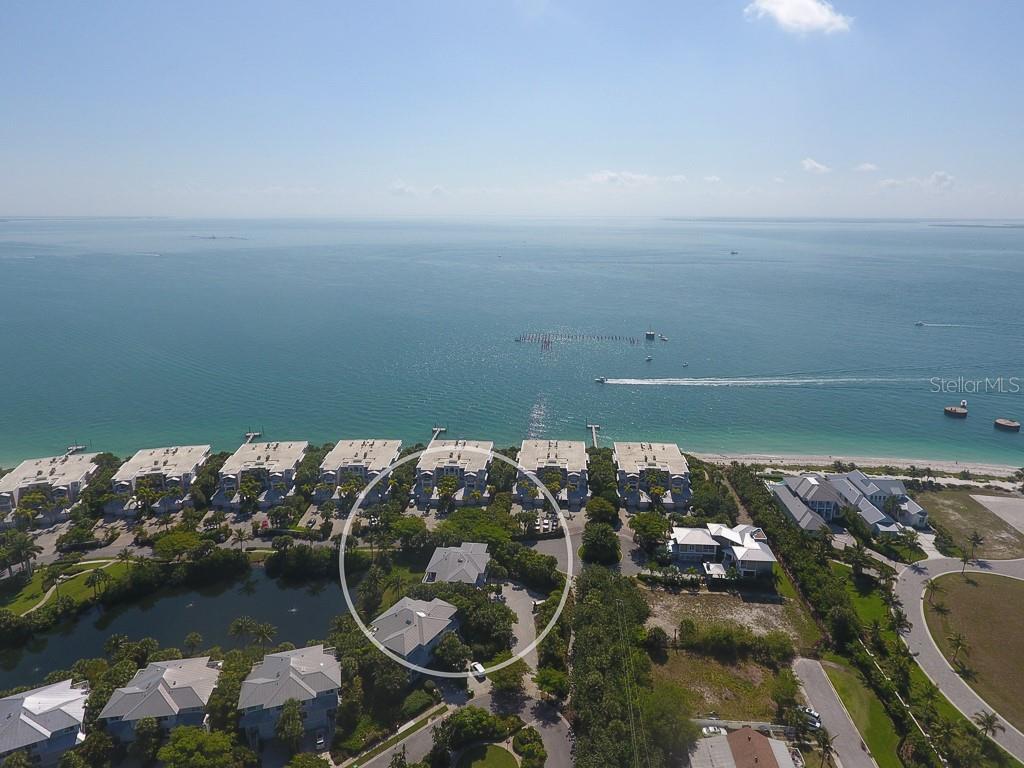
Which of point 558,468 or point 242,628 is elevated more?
point 558,468

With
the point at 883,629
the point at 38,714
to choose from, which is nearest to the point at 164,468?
the point at 38,714

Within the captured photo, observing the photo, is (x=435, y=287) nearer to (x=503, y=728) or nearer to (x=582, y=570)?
(x=582, y=570)

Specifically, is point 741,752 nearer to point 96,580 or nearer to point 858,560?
point 858,560

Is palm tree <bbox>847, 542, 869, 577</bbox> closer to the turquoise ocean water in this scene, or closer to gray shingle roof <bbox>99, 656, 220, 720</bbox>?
the turquoise ocean water

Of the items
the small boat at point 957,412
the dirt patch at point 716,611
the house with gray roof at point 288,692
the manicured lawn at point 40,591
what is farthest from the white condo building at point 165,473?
the small boat at point 957,412

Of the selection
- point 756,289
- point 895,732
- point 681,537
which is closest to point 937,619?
point 895,732

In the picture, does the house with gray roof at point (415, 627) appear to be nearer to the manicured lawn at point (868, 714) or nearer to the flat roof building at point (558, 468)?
the flat roof building at point (558, 468)

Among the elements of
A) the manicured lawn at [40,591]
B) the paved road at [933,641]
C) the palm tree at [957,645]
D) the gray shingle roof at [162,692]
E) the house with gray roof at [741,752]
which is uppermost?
the gray shingle roof at [162,692]
